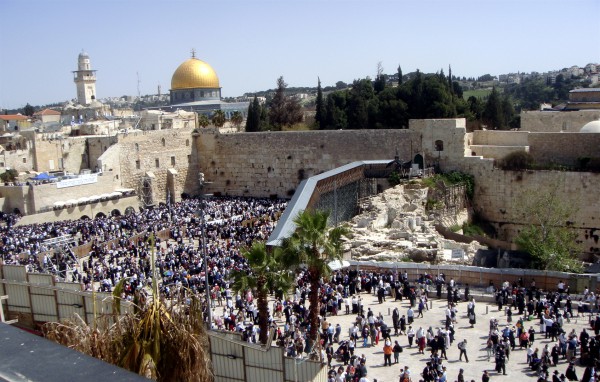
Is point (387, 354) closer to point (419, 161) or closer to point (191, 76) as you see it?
point (419, 161)

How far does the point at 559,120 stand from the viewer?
3045cm

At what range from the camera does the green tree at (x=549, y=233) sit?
19.6 m

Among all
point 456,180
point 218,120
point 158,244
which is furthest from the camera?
point 218,120

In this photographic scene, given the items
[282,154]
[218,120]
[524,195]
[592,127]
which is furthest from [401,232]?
[218,120]

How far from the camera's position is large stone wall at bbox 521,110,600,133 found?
1185 inches

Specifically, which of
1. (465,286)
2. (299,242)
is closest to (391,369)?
(299,242)

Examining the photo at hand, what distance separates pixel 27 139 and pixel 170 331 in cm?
3324

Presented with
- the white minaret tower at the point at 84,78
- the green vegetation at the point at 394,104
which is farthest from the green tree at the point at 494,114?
the white minaret tower at the point at 84,78

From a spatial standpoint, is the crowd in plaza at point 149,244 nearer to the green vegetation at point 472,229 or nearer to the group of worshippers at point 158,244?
the group of worshippers at point 158,244

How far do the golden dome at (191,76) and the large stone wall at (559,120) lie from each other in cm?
3251

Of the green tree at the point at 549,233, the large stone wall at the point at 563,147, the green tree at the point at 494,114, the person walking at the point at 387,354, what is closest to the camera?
the person walking at the point at 387,354

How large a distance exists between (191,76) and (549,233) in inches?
1580

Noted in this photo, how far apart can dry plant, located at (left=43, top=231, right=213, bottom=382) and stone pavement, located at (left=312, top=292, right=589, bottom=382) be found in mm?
7082

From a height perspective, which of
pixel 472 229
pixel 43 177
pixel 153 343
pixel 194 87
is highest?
pixel 194 87
